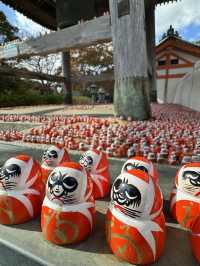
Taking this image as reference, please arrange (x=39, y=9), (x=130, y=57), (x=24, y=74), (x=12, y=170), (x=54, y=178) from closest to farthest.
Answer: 1. (x=54, y=178)
2. (x=12, y=170)
3. (x=130, y=57)
4. (x=24, y=74)
5. (x=39, y=9)

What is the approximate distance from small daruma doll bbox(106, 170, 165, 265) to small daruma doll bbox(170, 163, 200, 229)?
18cm

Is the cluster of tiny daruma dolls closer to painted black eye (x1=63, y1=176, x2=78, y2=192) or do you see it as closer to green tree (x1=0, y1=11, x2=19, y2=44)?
painted black eye (x1=63, y1=176, x2=78, y2=192)

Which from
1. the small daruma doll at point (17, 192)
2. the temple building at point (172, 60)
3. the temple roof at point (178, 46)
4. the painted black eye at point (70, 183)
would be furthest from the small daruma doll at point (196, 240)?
the temple roof at point (178, 46)

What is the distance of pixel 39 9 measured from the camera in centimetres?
700

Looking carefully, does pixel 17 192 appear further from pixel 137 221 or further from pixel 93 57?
pixel 93 57

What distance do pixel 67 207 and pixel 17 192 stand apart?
0.27m

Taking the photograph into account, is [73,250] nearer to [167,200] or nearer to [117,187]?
[117,187]

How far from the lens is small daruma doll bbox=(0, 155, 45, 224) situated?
957 millimetres

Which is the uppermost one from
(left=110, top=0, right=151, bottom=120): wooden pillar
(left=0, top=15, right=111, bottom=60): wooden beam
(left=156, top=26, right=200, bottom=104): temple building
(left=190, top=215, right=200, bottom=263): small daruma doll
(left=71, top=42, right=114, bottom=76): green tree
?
(left=71, top=42, right=114, bottom=76): green tree

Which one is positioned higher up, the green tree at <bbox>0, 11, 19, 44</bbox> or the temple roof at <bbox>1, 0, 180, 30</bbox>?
the green tree at <bbox>0, 11, 19, 44</bbox>

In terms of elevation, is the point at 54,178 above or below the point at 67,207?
above

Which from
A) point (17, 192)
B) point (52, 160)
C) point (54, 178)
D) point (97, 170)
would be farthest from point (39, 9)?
point (54, 178)

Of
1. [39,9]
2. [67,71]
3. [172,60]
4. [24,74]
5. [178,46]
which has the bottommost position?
[24,74]

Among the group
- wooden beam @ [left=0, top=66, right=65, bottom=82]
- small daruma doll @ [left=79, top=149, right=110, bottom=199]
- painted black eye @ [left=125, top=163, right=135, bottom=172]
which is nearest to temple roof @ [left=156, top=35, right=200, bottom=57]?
wooden beam @ [left=0, top=66, right=65, bottom=82]
